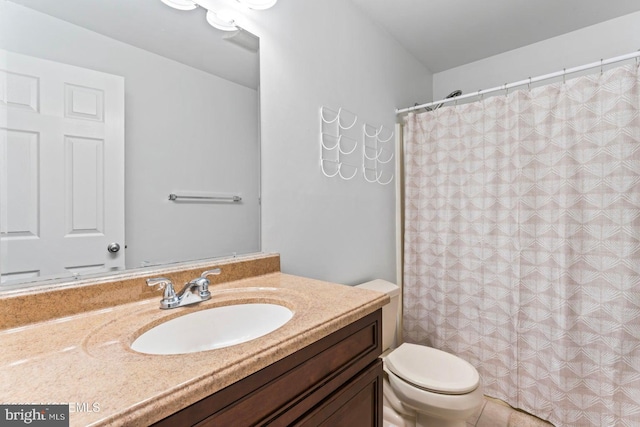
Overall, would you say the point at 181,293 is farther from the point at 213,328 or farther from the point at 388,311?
the point at 388,311

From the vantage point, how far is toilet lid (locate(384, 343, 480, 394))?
1.33 meters

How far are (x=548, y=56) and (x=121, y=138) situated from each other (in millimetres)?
2887

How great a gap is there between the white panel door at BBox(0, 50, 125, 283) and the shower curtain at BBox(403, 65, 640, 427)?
186 centimetres

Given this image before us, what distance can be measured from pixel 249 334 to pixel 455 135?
183 cm

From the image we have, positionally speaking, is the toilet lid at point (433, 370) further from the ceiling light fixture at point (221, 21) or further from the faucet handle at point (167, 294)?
the ceiling light fixture at point (221, 21)

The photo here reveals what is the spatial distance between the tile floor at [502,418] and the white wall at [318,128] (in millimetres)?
993

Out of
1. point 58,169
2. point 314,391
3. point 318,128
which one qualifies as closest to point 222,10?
point 318,128

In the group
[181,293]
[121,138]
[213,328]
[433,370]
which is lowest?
[433,370]

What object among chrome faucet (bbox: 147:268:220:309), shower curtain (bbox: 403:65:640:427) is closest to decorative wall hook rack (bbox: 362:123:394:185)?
shower curtain (bbox: 403:65:640:427)

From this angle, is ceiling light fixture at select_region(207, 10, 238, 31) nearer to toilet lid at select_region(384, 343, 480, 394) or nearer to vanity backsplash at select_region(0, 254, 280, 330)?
vanity backsplash at select_region(0, 254, 280, 330)

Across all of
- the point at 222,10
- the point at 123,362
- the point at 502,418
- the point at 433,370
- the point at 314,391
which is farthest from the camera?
the point at 502,418

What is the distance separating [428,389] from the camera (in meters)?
1.33

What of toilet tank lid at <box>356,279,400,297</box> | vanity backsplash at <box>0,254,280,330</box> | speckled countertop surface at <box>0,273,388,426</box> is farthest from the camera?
toilet tank lid at <box>356,279,400,297</box>

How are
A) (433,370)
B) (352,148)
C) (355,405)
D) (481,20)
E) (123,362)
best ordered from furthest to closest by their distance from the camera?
(481,20) < (352,148) < (433,370) < (355,405) < (123,362)
